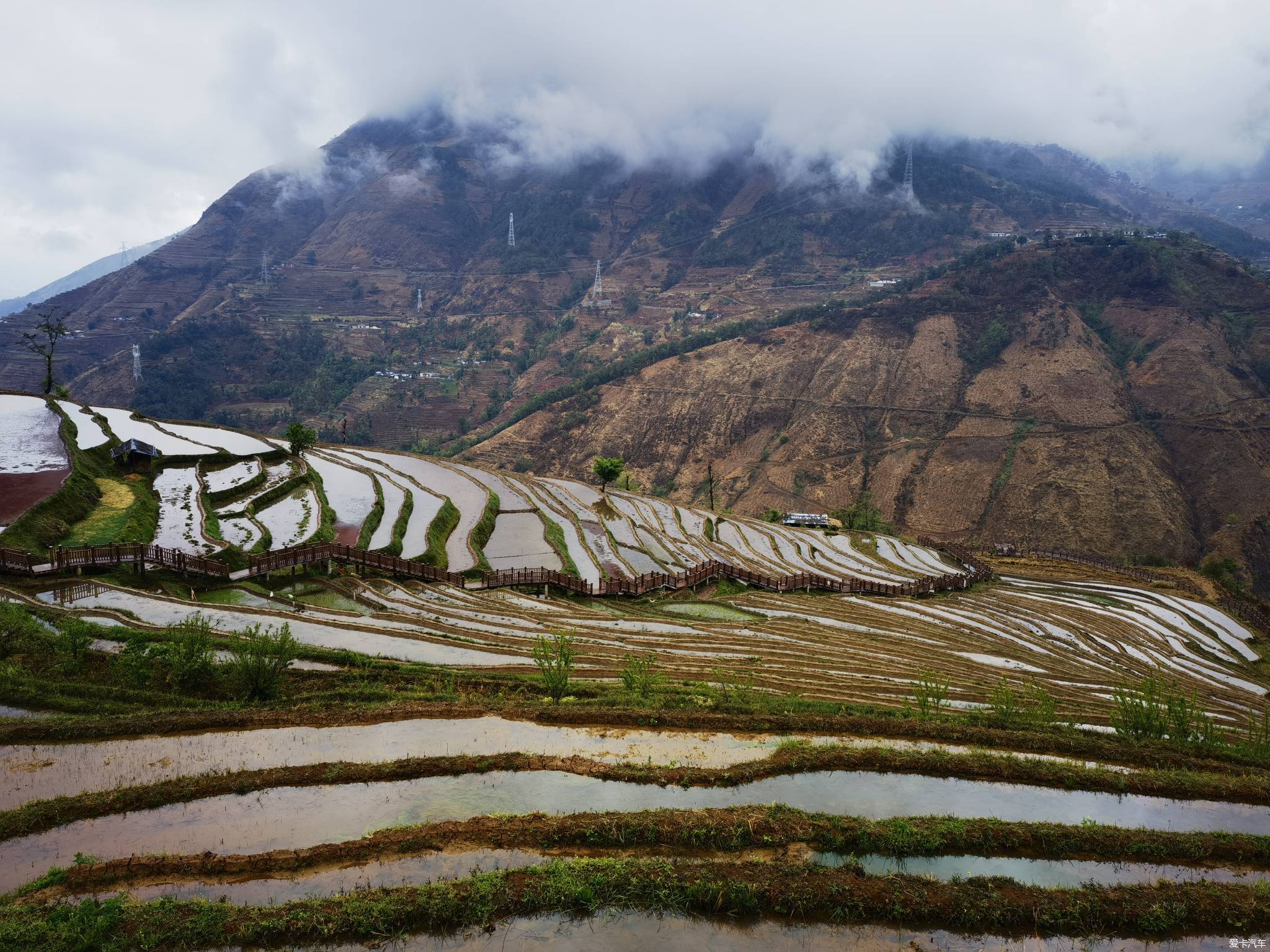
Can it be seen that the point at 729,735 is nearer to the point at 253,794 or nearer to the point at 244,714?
the point at 253,794

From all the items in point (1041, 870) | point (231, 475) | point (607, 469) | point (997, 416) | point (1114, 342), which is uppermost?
point (1114, 342)

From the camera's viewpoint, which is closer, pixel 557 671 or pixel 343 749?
pixel 343 749

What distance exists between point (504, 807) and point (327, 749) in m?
4.67

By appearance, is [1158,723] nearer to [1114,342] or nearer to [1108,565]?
[1108,565]

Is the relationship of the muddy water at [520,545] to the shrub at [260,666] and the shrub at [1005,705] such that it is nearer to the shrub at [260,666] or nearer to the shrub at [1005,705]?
the shrub at [260,666]

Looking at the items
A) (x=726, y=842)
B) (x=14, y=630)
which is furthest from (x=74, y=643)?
(x=726, y=842)

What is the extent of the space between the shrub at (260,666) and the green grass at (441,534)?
16.2m

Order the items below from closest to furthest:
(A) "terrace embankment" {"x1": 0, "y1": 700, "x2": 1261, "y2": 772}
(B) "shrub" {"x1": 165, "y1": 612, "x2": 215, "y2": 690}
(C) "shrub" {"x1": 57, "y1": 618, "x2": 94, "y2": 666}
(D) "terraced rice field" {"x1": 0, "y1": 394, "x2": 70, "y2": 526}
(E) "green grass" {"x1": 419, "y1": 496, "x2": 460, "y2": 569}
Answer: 1. (A) "terrace embankment" {"x1": 0, "y1": 700, "x2": 1261, "y2": 772}
2. (B) "shrub" {"x1": 165, "y1": 612, "x2": 215, "y2": 690}
3. (C) "shrub" {"x1": 57, "y1": 618, "x2": 94, "y2": 666}
4. (D) "terraced rice field" {"x1": 0, "y1": 394, "x2": 70, "y2": 526}
5. (E) "green grass" {"x1": 419, "y1": 496, "x2": 460, "y2": 569}

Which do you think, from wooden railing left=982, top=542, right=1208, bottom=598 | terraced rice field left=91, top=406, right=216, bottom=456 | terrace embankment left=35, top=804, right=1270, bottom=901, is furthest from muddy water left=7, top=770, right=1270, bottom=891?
wooden railing left=982, top=542, right=1208, bottom=598

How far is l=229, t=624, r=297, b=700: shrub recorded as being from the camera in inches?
694

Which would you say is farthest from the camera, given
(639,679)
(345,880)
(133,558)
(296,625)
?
(133,558)

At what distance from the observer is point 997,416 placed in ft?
344

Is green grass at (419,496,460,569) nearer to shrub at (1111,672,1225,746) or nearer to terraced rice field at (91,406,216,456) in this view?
terraced rice field at (91,406,216,456)

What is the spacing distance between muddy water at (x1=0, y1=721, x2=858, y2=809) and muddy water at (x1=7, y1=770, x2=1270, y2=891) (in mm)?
1076
